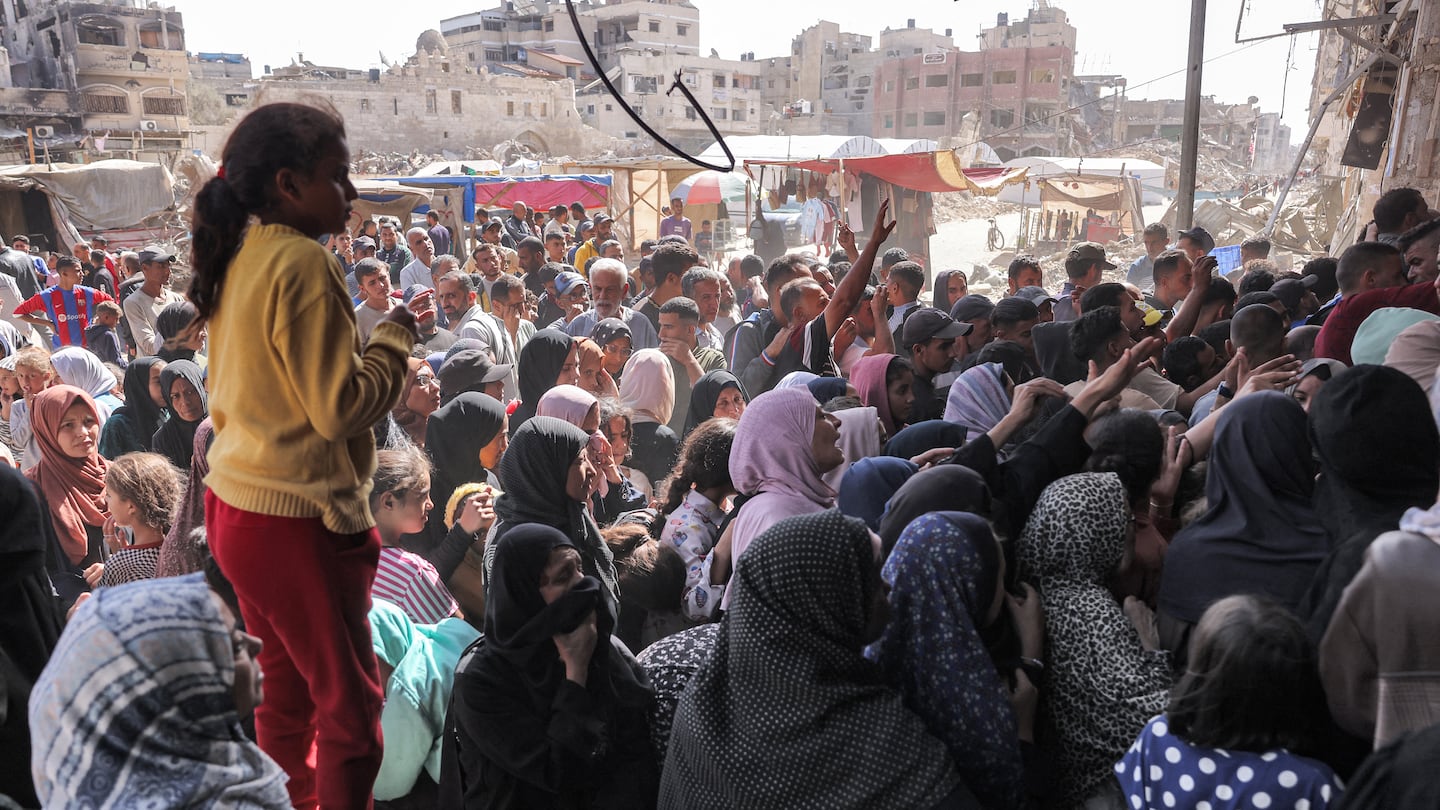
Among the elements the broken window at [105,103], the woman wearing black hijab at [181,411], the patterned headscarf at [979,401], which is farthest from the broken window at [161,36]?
the patterned headscarf at [979,401]

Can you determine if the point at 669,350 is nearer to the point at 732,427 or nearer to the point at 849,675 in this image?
the point at 732,427

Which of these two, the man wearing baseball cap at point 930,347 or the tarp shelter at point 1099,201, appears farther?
the tarp shelter at point 1099,201

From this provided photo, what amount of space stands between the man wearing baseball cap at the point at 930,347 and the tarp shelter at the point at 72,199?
65.6 feet

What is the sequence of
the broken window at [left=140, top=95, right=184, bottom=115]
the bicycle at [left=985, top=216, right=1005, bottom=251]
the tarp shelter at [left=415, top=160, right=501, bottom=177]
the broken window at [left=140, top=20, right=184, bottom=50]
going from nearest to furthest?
the tarp shelter at [left=415, top=160, right=501, bottom=177] < the bicycle at [left=985, top=216, right=1005, bottom=251] < the broken window at [left=140, top=95, right=184, bottom=115] < the broken window at [left=140, top=20, right=184, bottom=50]

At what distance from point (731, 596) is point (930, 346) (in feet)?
8.32

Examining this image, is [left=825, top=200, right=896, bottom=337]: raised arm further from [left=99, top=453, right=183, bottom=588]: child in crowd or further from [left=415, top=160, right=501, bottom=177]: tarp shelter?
[left=415, top=160, right=501, bottom=177]: tarp shelter

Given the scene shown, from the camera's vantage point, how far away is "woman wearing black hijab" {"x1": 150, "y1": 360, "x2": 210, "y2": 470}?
4477mm

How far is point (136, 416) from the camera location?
4.96 meters

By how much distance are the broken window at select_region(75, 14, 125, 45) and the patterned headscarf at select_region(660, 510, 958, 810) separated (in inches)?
2117

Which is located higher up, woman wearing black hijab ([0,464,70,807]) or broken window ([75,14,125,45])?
broken window ([75,14,125,45])

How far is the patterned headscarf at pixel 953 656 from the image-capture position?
A: 207cm

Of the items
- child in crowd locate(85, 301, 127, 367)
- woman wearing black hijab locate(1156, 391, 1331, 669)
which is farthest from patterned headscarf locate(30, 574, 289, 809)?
child in crowd locate(85, 301, 127, 367)

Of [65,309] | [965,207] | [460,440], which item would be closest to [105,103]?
[965,207]

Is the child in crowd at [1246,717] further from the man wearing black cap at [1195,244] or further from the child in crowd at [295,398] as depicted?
the man wearing black cap at [1195,244]
